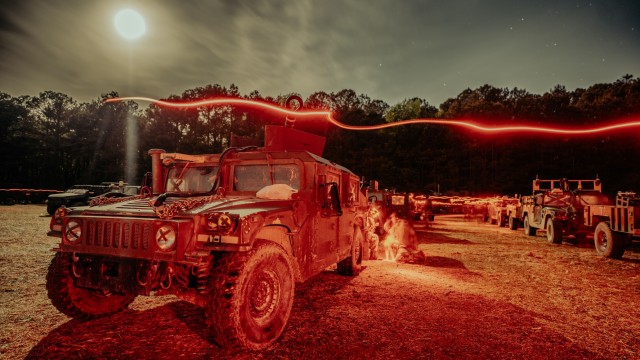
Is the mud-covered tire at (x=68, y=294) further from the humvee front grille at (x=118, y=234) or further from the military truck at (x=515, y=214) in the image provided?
the military truck at (x=515, y=214)

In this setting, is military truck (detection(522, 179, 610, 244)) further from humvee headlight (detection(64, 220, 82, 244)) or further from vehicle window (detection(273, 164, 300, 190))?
humvee headlight (detection(64, 220, 82, 244))

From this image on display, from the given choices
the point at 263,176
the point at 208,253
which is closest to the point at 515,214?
the point at 263,176

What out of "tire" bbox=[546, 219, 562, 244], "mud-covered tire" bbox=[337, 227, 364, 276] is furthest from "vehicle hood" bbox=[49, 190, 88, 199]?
"tire" bbox=[546, 219, 562, 244]

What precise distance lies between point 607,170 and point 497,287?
45857 mm

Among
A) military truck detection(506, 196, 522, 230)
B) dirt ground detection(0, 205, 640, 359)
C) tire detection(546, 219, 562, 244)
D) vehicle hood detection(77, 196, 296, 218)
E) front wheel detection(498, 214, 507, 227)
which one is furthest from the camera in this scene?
front wheel detection(498, 214, 507, 227)

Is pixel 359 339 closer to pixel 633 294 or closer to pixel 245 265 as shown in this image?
pixel 245 265

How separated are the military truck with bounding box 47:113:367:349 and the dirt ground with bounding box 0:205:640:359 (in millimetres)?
411

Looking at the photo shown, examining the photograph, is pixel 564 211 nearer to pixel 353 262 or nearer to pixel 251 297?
pixel 353 262

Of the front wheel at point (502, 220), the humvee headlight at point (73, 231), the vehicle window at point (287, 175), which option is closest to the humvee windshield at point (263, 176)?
the vehicle window at point (287, 175)

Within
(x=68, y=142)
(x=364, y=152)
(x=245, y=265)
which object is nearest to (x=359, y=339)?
(x=245, y=265)

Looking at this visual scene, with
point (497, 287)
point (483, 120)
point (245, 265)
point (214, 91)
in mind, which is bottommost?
point (497, 287)

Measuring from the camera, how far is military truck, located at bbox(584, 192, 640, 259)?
9.84 metres

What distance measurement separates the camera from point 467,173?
48156 millimetres

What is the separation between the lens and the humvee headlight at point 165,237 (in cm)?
341
